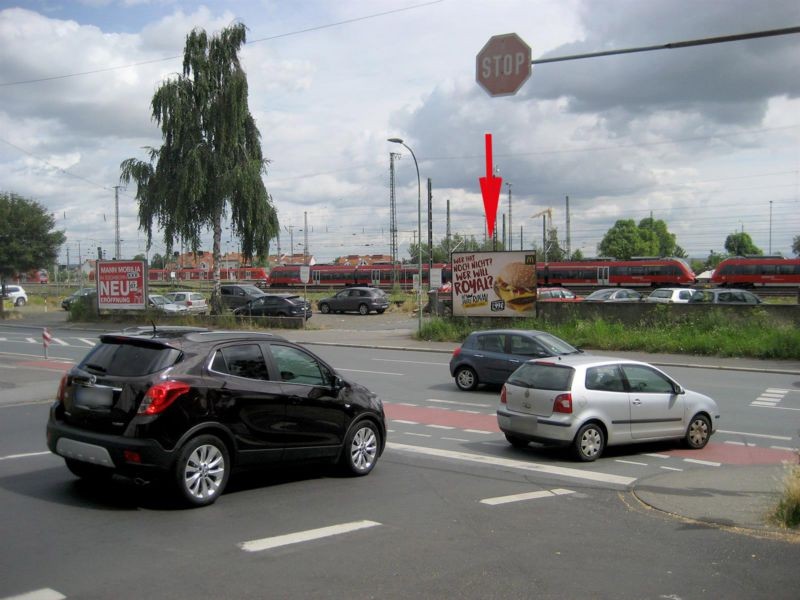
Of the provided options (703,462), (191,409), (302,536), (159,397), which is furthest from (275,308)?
(302,536)

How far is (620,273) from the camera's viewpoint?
2731 inches

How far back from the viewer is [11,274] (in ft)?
165

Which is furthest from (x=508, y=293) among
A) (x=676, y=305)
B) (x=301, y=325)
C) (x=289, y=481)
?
(x=289, y=481)

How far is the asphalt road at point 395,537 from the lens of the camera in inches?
210

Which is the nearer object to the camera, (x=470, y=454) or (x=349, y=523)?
(x=349, y=523)

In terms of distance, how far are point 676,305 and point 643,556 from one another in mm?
23660

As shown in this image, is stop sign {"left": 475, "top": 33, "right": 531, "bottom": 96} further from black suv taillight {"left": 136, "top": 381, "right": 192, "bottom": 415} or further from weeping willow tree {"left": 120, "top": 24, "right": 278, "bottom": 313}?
weeping willow tree {"left": 120, "top": 24, "right": 278, "bottom": 313}

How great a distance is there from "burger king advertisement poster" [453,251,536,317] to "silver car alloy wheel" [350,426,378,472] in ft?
71.1

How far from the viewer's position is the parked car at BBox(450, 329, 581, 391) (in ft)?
55.9

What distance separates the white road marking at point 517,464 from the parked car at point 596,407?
1.73 ft

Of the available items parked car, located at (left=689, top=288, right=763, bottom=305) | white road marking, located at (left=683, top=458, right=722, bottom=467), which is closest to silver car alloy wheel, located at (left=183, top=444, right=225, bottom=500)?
white road marking, located at (left=683, top=458, right=722, bottom=467)

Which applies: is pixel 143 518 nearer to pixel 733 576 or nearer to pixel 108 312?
pixel 733 576

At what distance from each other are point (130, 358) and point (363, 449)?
2955mm

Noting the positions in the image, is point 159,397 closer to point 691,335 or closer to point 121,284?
point 691,335
